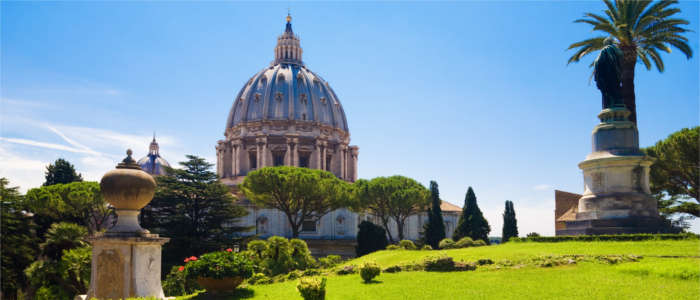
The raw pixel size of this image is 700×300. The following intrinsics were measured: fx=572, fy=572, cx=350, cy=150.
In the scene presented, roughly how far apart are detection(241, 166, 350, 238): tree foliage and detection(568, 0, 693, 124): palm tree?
3284 cm

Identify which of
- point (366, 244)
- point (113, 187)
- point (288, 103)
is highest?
point (288, 103)

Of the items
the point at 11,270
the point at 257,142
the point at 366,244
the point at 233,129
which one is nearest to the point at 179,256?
the point at 11,270

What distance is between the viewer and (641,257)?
813 inches

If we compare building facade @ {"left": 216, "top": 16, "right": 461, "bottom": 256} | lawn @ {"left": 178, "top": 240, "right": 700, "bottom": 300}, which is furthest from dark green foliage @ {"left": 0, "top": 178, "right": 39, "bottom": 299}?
building facade @ {"left": 216, "top": 16, "right": 461, "bottom": 256}

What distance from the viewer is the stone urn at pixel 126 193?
17.8m

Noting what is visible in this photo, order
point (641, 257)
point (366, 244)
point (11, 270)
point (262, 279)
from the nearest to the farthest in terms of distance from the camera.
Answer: point (641, 257) < point (262, 279) < point (11, 270) < point (366, 244)

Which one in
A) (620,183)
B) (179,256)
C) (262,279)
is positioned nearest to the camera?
(262,279)

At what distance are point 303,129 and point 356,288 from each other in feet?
272

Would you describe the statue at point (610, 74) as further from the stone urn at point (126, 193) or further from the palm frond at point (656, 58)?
the stone urn at point (126, 193)

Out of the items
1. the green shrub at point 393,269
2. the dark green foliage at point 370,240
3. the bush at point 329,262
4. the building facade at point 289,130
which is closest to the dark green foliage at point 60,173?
the building facade at point 289,130

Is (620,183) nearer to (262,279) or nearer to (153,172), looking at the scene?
(262,279)

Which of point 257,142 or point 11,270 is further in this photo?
point 257,142

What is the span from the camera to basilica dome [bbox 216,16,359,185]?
9800 cm

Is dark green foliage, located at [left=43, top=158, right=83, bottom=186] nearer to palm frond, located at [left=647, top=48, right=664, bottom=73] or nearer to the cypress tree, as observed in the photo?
the cypress tree
